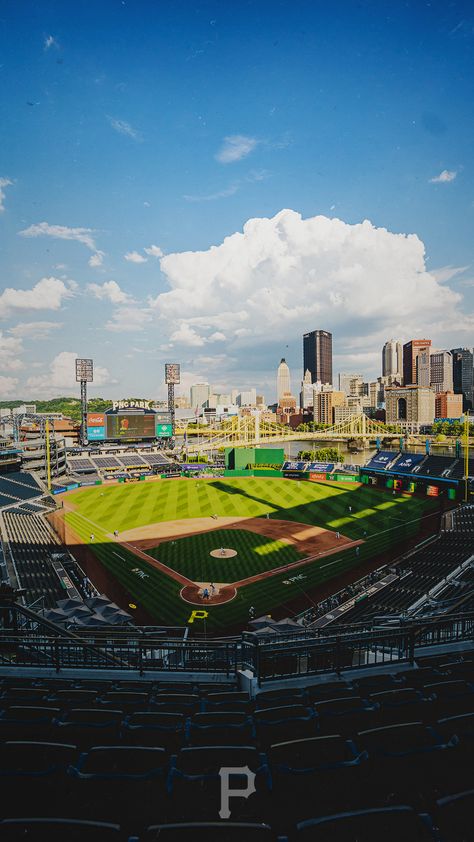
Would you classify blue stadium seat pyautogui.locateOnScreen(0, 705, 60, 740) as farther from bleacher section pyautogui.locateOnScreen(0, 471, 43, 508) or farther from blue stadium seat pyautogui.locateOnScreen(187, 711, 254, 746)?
bleacher section pyautogui.locateOnScreen(0, 471, 43, 508)

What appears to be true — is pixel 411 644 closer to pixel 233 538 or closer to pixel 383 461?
pixel 233 538

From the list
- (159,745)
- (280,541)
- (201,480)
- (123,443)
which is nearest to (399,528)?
(280,541)

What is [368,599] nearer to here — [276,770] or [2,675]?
[2,675]

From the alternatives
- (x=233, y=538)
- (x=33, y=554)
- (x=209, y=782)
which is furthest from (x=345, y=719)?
(x=233, y=538)

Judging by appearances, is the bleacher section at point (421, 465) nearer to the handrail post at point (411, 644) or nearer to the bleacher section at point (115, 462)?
the bleacher section at point (115, 462)

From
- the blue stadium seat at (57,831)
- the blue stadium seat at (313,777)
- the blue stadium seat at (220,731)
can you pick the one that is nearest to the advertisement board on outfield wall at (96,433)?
the blue stadium seat at (220,731)
